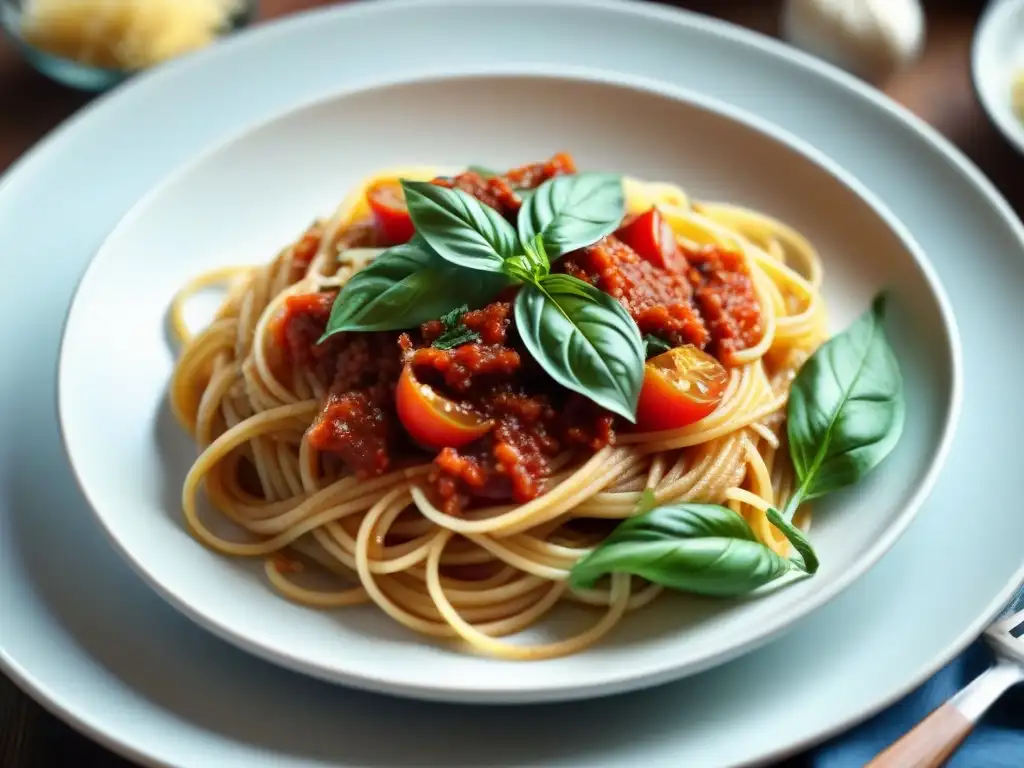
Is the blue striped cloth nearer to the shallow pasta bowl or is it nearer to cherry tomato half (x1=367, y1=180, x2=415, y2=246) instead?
the shallow pasta bowl

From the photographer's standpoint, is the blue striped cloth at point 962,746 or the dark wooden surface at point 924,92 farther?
the dark wooden surface at point 924,92

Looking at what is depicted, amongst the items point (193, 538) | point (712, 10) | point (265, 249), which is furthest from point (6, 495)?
point (712, 10)

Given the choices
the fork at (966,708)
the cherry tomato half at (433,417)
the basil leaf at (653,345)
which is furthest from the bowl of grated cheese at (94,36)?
the fork at (966,708)

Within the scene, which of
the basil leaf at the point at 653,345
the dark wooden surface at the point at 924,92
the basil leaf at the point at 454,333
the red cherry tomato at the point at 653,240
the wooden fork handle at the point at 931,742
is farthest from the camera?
the dark wooden surface at the point at 924,92

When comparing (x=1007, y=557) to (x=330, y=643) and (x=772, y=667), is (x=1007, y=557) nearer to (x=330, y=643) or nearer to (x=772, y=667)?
(x=772, y=667)

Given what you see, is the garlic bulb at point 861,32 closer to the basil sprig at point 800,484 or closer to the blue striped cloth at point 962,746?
the basil sprig at point 800,484

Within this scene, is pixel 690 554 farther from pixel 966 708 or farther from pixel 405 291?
pixel 405 291
